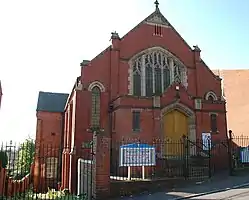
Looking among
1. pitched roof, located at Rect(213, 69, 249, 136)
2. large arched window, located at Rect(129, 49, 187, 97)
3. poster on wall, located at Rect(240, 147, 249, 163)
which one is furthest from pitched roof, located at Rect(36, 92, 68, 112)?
pitched roof, located at Rect(213, 69, 249, 136)

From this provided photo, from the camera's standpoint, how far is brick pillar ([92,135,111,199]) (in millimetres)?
11031

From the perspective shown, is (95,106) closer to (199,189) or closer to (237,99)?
(199,189)

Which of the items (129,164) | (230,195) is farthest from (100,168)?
(230,195)

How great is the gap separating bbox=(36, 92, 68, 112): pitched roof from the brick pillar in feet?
63.6

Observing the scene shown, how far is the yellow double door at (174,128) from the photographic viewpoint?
19391 millimetres

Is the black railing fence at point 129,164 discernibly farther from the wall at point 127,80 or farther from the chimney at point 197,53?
the chimney at point 197,53

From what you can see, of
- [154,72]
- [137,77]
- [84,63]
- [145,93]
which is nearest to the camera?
[84,63]

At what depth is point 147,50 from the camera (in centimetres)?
2378

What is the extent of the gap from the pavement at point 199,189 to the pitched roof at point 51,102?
20.0m

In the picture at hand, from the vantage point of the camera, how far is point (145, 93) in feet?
75.0

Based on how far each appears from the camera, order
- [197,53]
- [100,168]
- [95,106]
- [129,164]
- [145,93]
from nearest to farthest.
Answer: [100,168]
[129,164]
[95,106]
[145,93]
[197,53]

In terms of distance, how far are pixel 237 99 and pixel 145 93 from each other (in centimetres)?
1767

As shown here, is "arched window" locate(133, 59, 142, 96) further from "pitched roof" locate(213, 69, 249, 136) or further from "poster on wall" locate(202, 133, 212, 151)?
"pitched roof" locate(213, 69, 249, 136)

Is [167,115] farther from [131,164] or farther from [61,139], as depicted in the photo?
[61,139]
